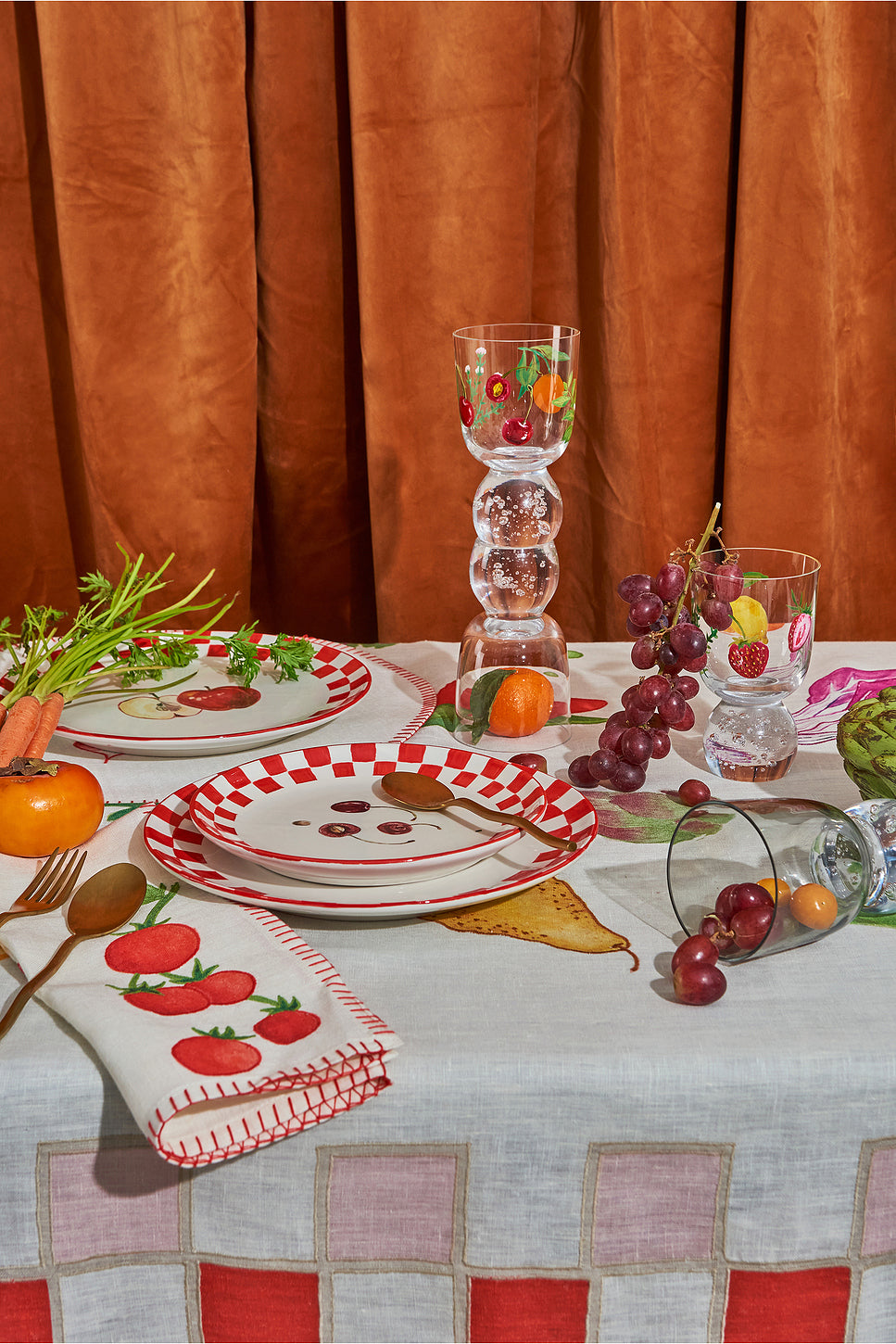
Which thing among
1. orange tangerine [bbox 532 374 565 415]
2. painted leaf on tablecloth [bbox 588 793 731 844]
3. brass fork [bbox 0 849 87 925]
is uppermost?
orange tangerine [bbox 532 374 565 415]

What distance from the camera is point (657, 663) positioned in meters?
0.92

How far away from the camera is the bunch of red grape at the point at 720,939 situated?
2.02 feet

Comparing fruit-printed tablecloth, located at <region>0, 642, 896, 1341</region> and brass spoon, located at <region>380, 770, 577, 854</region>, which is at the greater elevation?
brass spoon, located at <region>380, 770, 577, 854</region>

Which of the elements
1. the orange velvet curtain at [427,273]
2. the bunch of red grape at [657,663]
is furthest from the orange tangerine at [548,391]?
the orange velvet curtain at [427,273]

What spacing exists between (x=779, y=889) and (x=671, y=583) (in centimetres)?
30

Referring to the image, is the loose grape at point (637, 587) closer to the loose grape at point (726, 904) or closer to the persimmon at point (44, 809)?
the loose grape at point (726, 904)

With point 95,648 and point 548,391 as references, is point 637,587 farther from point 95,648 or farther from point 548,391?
point 95,648

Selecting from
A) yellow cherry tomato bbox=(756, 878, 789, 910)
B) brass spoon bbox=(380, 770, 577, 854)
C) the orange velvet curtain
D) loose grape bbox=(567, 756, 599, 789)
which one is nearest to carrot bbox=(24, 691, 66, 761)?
brass spoon bbox=(380, 770, 577, 854)

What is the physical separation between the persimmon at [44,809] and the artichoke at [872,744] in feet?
1.66

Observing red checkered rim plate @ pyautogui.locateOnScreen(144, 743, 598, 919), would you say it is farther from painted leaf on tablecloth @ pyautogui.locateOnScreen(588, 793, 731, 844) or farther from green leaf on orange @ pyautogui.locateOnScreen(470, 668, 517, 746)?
green leaf on orange @ pyautogui.locateOnScreen(470, 668, 517, 746)

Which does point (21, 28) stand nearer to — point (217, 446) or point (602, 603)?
point (217, 446)

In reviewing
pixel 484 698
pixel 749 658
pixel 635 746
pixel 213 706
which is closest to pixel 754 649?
pixel 749 658

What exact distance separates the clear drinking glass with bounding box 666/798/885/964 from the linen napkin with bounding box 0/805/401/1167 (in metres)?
0.20

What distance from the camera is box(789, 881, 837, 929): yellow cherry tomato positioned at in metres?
0.65
